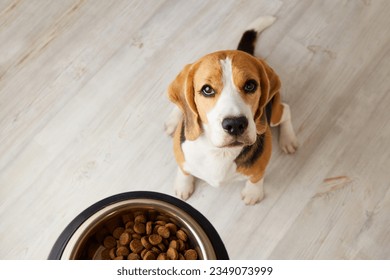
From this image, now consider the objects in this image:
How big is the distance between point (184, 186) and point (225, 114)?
2.69ft

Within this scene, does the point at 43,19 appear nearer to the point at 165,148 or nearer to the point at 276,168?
the point at 165,148

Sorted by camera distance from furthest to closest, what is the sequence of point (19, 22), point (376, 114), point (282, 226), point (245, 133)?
1. point (19, 22)
2. point (376, 114)
3. point (282, 226)
4. point (245, 133)

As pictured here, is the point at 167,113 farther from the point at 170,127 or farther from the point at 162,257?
the point at 162,257

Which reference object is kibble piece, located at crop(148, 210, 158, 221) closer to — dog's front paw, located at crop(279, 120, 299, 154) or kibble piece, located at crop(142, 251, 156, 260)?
kibble piece, located at crop(142, 251, 156, 260)

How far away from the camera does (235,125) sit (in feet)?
4.83

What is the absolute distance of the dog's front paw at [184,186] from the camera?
2180 mm

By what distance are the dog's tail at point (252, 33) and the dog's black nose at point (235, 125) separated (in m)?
0.85

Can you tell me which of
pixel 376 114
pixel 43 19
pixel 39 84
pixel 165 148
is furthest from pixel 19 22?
pixel 376 114

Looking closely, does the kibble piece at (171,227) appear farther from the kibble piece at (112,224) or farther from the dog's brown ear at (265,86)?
the dog's brown ear at (265,86)

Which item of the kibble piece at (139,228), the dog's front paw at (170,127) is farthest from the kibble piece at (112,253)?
the dog's front paw at (170,127)

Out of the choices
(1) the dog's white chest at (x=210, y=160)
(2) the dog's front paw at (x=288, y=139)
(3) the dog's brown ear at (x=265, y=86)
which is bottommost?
(2) the dog's front paw at (x=288, y=139)

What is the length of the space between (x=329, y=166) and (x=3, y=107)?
6.11ft

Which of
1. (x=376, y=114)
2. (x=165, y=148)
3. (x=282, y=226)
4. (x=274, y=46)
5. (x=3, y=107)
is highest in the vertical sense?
(x=3, y=107)

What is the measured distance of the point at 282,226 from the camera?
222 cm
